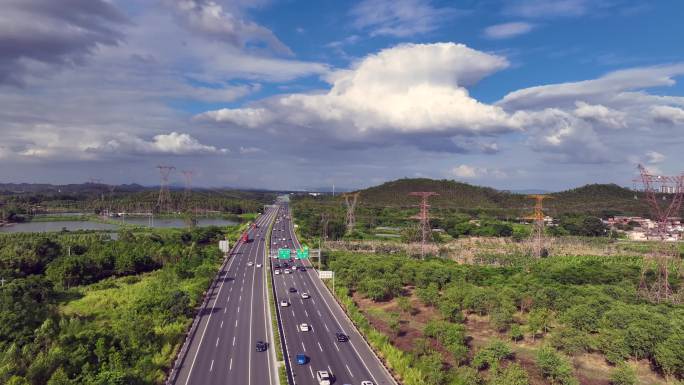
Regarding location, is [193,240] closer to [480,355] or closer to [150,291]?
[150,291]

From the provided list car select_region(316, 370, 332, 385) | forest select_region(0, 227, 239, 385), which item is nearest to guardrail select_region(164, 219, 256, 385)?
forest select_region(0, 227, 239, 385)

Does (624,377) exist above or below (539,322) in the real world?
below

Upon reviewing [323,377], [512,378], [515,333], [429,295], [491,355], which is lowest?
[323,377]

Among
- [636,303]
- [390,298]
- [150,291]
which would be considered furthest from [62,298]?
[636,303]

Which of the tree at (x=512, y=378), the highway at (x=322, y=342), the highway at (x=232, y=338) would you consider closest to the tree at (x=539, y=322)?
the tree at (x=512, y=378)

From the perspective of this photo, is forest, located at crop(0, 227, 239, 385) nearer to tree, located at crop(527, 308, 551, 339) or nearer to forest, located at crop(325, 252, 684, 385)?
forest, located at crop(325, 252, 684, 385)

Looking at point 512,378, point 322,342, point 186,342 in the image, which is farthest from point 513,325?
point 186,342

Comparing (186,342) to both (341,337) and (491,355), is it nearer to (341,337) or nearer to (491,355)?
(341,337)
